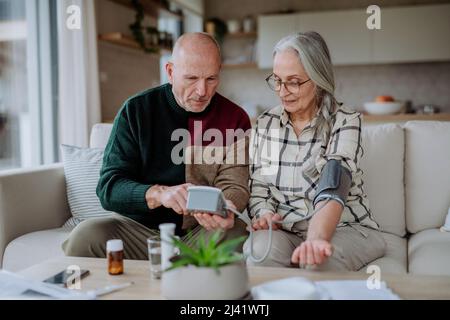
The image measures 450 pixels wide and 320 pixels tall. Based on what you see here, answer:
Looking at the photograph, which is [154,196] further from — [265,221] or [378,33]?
[378,33]

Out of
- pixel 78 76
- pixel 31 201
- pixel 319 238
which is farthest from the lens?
pixel 78 76

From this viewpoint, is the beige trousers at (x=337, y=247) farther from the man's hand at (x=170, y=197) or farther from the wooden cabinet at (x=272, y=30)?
the wooden cabinet at (x=272, y=30)

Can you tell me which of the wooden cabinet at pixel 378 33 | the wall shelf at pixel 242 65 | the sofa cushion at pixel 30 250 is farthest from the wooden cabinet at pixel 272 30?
the sofa cushion at pixel 30 250

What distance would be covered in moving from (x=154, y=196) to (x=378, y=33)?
14.3ft

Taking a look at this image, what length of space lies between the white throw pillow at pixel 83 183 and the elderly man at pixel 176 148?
0.46m

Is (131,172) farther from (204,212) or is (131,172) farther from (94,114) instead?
(94,114)

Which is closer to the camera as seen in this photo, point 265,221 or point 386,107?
point 265,221

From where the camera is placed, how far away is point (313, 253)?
1.22 m

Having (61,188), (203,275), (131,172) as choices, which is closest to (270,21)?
(61,188)

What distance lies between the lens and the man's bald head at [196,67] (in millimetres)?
1651

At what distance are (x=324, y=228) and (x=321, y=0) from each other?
4.92 metres

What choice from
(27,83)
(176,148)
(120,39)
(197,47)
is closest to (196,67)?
(197,47)

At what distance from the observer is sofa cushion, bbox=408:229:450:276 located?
62.6 inches

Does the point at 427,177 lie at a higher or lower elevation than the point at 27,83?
lower
